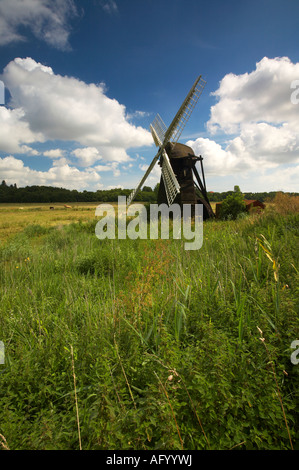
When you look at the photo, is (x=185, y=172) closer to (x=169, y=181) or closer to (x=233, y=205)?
(x=169, y=181)

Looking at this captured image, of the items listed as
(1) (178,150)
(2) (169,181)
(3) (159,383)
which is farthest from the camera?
(1) (178,150)

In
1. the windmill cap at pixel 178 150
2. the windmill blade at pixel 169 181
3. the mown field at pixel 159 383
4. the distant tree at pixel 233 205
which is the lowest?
the mown field at pixel 159 383

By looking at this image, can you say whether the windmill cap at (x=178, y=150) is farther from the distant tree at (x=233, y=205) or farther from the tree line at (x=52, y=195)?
the tree line at (x=52, y=195)

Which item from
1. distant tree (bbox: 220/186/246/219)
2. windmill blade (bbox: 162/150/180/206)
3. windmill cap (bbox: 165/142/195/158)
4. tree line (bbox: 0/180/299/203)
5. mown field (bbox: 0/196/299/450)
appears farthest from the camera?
tree line (bbox: 0/180/299/203)

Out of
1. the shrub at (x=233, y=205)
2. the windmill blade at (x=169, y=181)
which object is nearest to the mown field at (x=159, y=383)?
the windmill blade at (x=169, y=181)

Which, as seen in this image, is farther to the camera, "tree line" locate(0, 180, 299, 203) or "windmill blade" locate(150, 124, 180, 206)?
"tree line" locate(0, 180, 299, 203)

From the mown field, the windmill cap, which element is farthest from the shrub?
the mown field

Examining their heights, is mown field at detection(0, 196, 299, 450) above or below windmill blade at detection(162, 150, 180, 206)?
below

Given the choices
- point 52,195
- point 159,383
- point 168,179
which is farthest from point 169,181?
point 52,195

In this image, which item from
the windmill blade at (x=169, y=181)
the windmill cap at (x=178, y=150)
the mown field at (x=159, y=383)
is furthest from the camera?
the windmill cap at (x=178, y=150)

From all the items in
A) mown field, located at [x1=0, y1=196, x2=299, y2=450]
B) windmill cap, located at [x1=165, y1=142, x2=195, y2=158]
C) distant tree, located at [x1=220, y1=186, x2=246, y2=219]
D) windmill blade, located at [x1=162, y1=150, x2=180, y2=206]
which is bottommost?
mown field, located at [x1=0, y1=196, x2=299, y2=450]

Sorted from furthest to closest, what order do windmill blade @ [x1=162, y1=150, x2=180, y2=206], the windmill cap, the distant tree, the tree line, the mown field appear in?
the tree line
the distant tree
the windmill cap
windmill blade @ [x1=162, y1=150, x2=180, y2=206]
the mown field

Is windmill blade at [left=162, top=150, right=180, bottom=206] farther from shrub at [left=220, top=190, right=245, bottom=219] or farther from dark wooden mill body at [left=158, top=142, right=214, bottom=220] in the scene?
shrub at [left=220, top=190, right=245, bottom=219]
